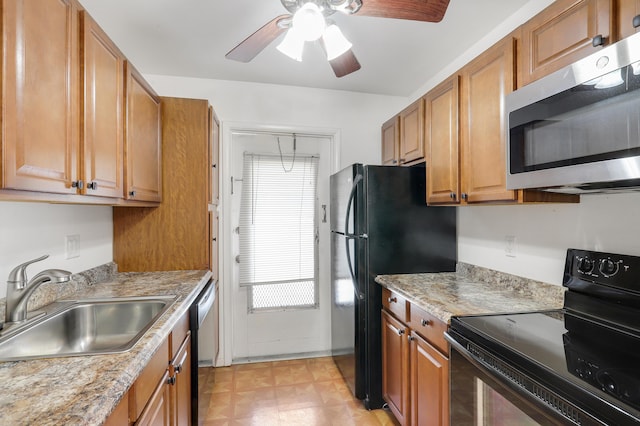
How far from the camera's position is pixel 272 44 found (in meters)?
2.10

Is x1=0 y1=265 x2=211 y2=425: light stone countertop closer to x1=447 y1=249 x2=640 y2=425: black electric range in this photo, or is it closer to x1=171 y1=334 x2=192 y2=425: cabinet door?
x1=171 y1=334 x2=192 y2=425: cabinet door

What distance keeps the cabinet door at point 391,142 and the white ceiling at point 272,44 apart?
38 centimetres

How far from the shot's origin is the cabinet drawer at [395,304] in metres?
1.76

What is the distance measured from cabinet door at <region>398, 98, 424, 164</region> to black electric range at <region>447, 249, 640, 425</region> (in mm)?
1088

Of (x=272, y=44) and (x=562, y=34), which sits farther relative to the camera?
(x=272, y=44)

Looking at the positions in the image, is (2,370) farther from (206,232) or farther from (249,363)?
(249,363)

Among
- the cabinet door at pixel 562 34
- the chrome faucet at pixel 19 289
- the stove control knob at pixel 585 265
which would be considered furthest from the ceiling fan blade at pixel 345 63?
the chrome faucet at pixel 19 289

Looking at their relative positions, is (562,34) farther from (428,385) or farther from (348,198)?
(428,385)

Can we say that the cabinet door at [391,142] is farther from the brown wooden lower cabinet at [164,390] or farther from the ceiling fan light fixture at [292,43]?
the brown wooden lower cabinet at [164,390]

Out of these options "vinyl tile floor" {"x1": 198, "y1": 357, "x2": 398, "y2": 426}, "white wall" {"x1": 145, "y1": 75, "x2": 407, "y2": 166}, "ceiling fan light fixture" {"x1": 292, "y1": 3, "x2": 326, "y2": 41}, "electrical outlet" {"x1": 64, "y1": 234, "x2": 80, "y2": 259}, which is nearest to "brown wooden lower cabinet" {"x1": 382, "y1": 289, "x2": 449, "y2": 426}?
"vinyl tile floor" {"x1": 198, "y1": 357, "x2": 398, "y2": 426}

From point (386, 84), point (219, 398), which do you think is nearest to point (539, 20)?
point (386, 84)

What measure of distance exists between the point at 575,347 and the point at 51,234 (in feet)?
7.29

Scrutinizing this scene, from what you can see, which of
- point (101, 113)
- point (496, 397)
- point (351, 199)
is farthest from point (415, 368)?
point (101, 113)

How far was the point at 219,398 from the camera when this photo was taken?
2238 millimetres
